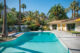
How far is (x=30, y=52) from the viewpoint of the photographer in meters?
7.29

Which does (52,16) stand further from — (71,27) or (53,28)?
(71,27)

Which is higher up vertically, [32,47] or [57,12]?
[57,12]

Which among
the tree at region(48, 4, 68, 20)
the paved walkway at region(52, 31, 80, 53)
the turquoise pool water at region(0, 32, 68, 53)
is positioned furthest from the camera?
the tree at region(48, 4, 68, 20)

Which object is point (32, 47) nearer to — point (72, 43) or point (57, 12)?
point (72, 43)

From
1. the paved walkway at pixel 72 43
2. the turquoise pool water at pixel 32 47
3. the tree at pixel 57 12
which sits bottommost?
the turquoise pool water at pixel 32 47

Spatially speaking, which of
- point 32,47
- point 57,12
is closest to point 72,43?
point 32,47

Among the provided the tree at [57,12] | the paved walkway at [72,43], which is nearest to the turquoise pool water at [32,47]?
the paved walkway at [72,43]

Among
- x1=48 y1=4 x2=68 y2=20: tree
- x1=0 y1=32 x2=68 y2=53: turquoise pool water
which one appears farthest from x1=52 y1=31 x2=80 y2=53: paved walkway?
x1=48 y1=4 x2=68 y2=20: tree

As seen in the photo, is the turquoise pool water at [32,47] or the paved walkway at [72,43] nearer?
the paved walkway at [72,43]

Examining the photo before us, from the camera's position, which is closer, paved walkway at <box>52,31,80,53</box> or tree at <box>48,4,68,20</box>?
paved walkway at <box>52,31,80,53</box>

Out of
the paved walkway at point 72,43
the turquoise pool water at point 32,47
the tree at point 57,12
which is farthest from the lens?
the tree at point 57,12

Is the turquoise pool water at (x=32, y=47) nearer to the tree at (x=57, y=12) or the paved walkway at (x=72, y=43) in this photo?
the paved walkway at (x=72, y=43)

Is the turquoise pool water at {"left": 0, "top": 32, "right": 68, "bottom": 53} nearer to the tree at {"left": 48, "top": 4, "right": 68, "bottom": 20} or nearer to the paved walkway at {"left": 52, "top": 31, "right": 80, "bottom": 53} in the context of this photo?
the paved walkway at {"left": 52, "top": 31, "right": 80, "bottom": 53}

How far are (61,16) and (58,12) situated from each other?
11.4 ft
